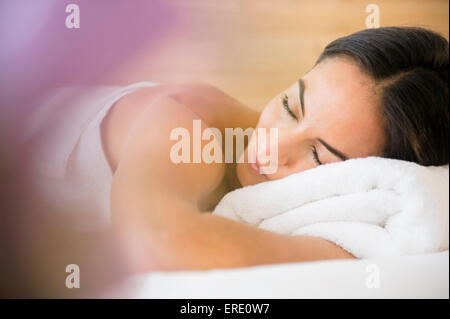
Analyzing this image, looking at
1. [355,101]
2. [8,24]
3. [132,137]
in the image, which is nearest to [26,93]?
[8,24]

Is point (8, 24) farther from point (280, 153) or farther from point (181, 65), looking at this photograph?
point (280, 153)

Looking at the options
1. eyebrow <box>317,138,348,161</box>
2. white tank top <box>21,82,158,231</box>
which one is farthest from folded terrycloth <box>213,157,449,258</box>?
white tank top <box>21,82,158,231</box>

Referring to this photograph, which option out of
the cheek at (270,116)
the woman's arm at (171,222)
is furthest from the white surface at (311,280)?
the cheek at (270,116)

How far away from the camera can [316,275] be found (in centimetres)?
88

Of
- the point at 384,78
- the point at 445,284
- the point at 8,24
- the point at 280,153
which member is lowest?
the point at 445,284

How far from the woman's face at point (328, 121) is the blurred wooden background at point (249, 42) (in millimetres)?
52

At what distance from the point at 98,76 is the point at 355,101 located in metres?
0.51

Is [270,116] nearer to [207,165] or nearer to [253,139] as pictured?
[253,139]

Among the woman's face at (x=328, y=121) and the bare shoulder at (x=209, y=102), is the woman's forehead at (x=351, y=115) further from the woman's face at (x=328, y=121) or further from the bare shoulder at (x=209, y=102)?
the bare shoulder at (x=209, y=102)

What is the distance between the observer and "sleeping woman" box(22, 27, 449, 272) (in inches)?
35.1

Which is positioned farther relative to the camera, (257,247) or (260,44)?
(260,44)

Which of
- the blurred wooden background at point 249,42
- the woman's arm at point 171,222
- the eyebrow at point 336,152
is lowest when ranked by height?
the woman's arm at point 171,222

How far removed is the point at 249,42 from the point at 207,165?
0.26 meters

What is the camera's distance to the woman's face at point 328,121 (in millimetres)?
918
